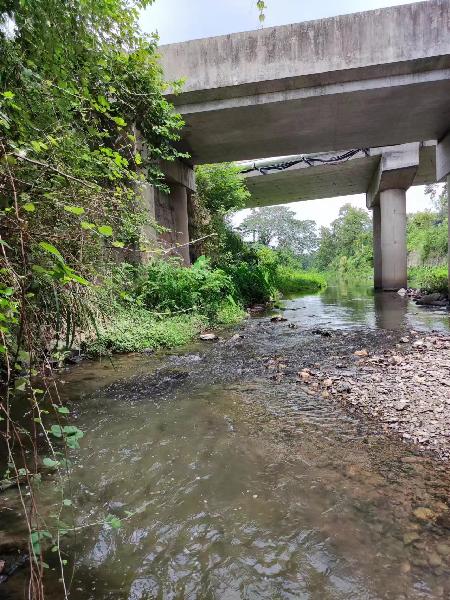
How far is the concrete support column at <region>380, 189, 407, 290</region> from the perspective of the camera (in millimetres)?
17562

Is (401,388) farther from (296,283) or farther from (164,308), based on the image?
(296,283)

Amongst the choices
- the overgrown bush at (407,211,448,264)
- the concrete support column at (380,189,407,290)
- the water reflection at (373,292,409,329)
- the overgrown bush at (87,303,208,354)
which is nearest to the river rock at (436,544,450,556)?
the overgrown bush at (87,303,208,354)

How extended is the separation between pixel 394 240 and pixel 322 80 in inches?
449

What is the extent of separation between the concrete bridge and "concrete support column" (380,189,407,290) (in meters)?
6.78

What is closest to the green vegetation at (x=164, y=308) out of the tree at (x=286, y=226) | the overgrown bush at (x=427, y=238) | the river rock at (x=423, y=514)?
the river rock at (x=423, y=514)

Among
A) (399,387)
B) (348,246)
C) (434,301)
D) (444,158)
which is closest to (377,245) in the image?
(434,301)

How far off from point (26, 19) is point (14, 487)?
9.91 ft

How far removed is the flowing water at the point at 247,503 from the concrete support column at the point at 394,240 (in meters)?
15.2

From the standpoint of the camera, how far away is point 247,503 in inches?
92.6

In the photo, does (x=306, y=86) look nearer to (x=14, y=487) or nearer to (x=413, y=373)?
(x=413, y=373)

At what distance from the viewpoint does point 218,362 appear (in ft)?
18.9

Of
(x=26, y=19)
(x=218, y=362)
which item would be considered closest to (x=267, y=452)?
(x=218, y=362)

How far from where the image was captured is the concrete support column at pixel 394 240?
1756 centimetres

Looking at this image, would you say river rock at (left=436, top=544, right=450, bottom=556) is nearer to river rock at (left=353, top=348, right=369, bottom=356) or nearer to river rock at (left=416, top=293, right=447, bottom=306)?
river rock at (left=353, top=348, right=369, bottom=356)
